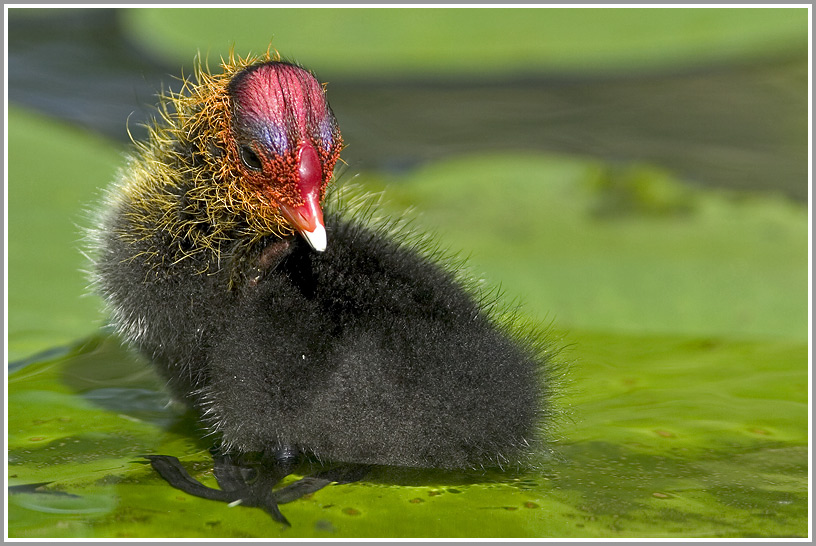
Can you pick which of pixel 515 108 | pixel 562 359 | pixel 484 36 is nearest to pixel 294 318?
pixel 562 359

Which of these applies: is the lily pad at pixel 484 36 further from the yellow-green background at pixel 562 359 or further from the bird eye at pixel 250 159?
the bird eye at pixel 250 159

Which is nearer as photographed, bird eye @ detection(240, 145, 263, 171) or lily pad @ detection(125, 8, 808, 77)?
bird eye @ detection(240, 145, 263, 171)

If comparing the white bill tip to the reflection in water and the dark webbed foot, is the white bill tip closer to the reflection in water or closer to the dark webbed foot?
the dark webbed foot

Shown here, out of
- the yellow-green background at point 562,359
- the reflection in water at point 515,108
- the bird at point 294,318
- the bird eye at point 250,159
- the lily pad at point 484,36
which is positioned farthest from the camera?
the lily pad at point 484,36

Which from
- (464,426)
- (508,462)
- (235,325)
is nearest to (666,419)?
(508,462)

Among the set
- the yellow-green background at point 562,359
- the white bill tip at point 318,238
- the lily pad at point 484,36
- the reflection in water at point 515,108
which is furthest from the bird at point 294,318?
the lily pad at point 484,36

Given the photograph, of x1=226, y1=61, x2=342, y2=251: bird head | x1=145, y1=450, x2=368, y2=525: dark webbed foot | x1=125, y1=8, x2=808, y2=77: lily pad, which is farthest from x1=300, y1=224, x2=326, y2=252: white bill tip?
x1=125, y1=8, x2=808, y2=77: lily pad

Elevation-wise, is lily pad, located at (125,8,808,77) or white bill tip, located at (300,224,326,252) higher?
lily pad, located at (125,8,808,77)

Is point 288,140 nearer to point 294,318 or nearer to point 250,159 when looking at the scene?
point 250,159
